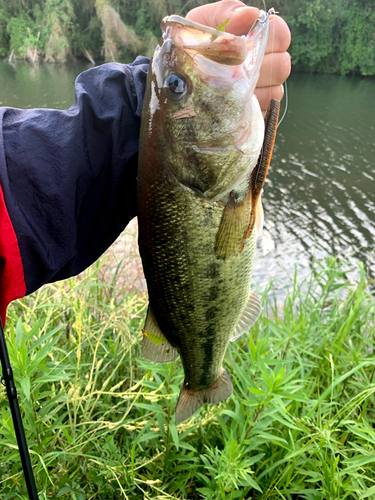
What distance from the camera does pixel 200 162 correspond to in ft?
4.57

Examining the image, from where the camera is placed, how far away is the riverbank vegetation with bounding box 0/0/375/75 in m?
33.4

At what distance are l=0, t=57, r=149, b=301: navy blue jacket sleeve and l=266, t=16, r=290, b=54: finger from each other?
0.57 meters

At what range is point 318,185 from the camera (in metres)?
13.5

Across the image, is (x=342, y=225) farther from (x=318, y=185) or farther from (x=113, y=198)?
(x=113, y=198)

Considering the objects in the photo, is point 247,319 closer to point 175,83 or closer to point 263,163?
point 263,163

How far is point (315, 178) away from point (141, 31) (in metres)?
28.9

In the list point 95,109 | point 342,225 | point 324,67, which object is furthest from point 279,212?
point 324,67

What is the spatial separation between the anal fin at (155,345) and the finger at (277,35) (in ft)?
4.05

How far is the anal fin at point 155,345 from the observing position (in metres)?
1.73

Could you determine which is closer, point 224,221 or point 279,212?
point 224,221

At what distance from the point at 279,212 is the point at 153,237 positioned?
10744 millimetres

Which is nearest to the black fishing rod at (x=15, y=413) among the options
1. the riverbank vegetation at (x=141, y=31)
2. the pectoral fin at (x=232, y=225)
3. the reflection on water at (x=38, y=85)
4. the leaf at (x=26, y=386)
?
the leaf at (x=26, y=386)

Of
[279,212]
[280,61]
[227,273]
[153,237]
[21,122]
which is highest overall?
[280,61]

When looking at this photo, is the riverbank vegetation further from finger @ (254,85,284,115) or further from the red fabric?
the red fabric
